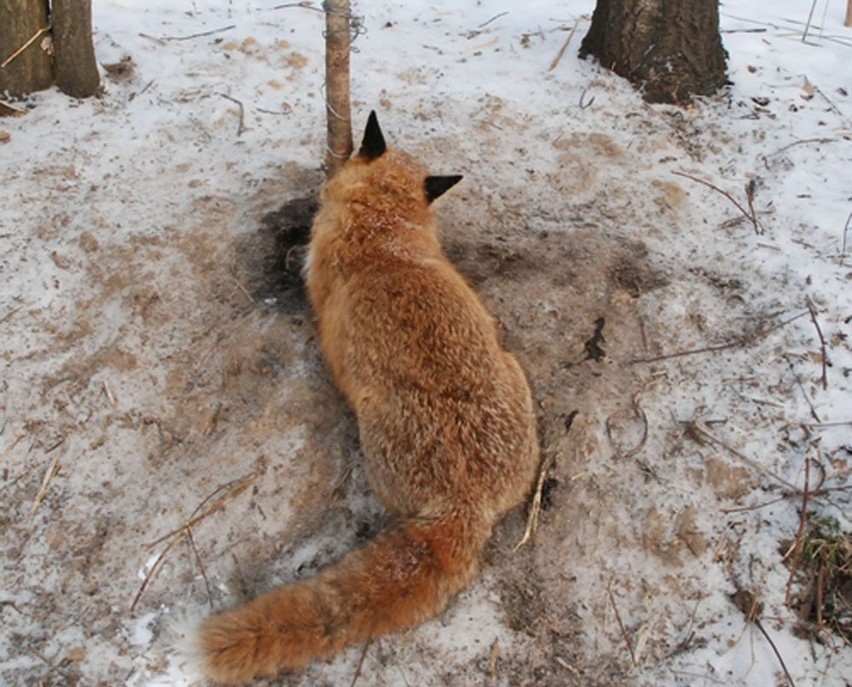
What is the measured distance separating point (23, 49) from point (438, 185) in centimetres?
330

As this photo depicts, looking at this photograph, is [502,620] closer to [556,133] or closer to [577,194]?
[577,194]

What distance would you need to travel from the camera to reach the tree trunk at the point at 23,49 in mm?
5227

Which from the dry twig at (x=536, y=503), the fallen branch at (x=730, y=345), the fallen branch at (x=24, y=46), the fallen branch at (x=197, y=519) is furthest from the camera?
the fallen branch at (x=24, y=46)

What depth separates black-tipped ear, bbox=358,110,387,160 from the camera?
445 centimetres

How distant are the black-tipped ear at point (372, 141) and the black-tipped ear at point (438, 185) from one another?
1.23 feet

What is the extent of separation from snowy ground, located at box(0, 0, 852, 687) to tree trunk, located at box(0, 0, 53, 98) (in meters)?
0.15

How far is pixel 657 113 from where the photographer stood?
5.87 metres

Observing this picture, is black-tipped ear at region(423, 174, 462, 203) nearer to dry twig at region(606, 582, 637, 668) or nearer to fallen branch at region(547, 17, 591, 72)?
dry twig at region(606, 582, 637, 668)

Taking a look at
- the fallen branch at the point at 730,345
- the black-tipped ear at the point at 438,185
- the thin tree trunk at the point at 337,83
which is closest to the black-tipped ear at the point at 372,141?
the thin tree trunk at the point at 337,83

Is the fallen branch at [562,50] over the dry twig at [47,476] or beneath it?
over

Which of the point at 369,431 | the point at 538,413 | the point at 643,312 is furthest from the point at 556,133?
the point at 369,431

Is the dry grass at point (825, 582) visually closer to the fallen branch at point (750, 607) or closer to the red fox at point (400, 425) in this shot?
the fallen branch at point (750, 607)

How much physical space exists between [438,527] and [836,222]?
343 centimetres

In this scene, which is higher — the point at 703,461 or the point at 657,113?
the point at 657,113
